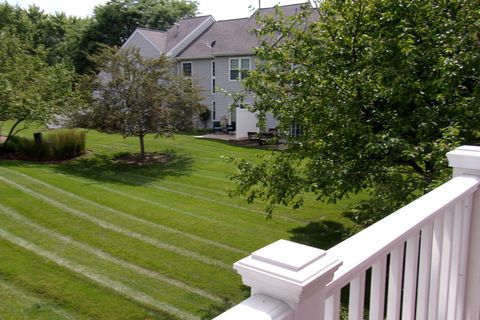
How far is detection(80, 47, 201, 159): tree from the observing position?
16125mm

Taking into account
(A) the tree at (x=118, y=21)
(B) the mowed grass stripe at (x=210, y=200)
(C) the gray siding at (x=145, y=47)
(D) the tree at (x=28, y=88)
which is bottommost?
(B) the mowed grass stripe at (x=210, y=200)

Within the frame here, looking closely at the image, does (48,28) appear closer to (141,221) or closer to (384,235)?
(141,221)

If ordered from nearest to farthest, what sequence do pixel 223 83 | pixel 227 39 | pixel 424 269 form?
pixel 424 269, pixel 223 83, pixel 227 39

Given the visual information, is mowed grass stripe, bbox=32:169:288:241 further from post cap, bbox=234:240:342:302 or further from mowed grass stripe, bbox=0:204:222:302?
post cap, bbox=234:240:342:302

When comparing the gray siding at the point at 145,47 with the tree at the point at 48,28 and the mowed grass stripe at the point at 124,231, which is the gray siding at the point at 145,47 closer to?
the tree at the point at 48,28

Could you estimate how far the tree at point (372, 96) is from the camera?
4738mm

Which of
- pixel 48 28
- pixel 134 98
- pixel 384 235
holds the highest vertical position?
pixel 48 28

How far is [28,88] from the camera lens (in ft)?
54.4

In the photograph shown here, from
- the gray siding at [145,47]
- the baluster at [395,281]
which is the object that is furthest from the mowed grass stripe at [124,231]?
the gray siding at [145,47]

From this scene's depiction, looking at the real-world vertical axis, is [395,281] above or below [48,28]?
below

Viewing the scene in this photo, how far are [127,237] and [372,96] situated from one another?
5.64m

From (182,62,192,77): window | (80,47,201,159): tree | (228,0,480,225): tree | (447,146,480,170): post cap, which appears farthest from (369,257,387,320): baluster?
(182,62,192,77): window

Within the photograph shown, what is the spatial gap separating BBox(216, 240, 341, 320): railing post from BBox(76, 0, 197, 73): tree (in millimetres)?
40315

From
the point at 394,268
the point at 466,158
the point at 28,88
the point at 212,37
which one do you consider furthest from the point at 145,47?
the point at 394,268
